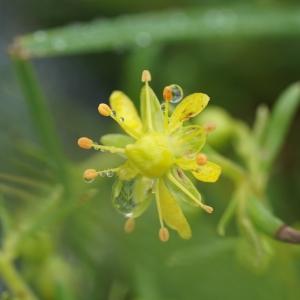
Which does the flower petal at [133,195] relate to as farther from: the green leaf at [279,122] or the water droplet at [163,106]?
the green leaf at [279,122]

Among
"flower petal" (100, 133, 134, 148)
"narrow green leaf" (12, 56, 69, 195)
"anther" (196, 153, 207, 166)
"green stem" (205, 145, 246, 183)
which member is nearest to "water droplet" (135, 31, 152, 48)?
"narrow green leaf" (12, 56, 69, 195)

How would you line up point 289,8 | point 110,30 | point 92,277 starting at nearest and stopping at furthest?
point 92,277 < point 110,30 < point 289,8

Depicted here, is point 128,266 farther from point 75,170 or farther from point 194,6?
point 194,6

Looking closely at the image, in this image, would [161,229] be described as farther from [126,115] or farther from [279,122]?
[279,122]

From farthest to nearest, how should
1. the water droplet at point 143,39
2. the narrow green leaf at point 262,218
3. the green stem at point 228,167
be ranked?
the water droplet at point 143,39
the green stem at point 228,167
the narrow green leaf at point 262,218

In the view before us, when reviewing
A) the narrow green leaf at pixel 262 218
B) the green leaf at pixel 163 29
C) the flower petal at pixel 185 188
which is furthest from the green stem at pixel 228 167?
the green leaf at pixel 163 29

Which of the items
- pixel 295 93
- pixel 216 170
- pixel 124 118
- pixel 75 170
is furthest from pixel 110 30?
→ pixel 216 170
